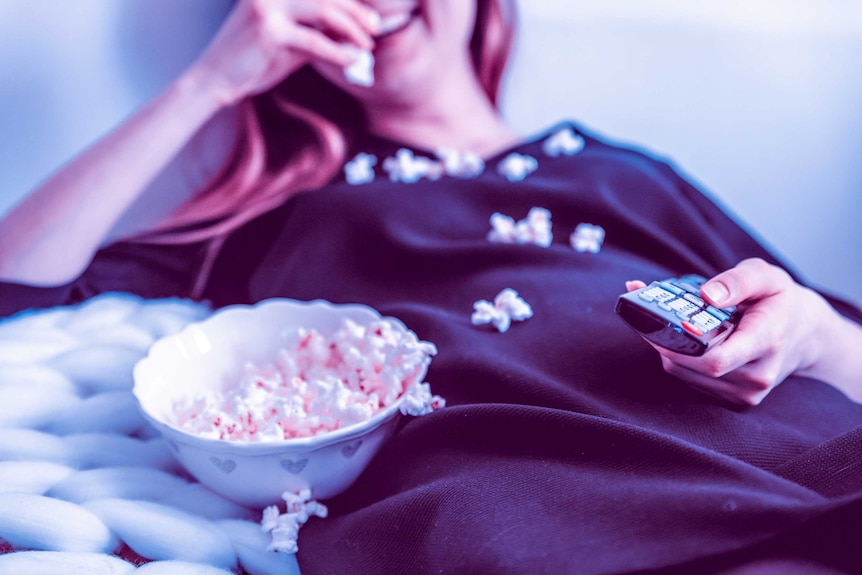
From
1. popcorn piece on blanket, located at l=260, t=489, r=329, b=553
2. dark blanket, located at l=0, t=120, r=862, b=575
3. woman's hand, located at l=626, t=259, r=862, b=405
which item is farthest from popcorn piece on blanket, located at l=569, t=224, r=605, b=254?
popcorn piece on blanket, located at l=260, t=489, r=329, b=553

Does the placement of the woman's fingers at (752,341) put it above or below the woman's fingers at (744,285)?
below

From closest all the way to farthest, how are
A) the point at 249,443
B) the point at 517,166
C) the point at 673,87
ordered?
1. the point at 249,443
2. the point at 517,166
3. the point at 673,87

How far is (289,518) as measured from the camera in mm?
613

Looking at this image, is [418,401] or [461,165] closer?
[418,401]

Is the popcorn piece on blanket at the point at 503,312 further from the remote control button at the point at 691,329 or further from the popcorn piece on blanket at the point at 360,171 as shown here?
the popcorn piece on blanket at the point at 360,171

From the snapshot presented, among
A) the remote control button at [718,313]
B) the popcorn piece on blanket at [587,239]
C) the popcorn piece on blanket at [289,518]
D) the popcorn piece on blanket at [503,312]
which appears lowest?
the popcorn piece on blanket at [289,518]

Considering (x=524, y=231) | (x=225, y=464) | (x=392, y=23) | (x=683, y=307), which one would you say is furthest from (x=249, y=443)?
(x=392, y=23)

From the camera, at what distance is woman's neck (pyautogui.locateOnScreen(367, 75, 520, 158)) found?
121 centimetres

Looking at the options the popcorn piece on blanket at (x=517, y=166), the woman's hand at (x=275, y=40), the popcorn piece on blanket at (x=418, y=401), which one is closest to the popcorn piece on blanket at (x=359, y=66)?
the woman's hand at (x=275, y=40)

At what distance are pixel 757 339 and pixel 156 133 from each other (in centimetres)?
79

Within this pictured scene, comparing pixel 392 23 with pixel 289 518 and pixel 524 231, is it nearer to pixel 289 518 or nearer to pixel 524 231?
pixel 524 231

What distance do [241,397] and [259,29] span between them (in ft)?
1.91

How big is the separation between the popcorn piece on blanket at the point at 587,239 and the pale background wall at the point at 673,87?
0.53 metres

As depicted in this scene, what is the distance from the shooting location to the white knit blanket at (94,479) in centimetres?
57
